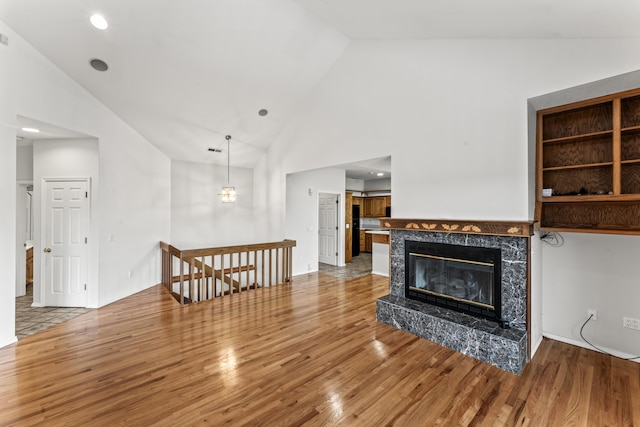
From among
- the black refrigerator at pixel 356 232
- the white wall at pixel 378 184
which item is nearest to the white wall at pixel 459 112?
the black refrigerator at pixel 356 232

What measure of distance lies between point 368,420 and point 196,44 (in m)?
4.56

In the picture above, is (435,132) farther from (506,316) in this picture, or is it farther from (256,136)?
(256,136)

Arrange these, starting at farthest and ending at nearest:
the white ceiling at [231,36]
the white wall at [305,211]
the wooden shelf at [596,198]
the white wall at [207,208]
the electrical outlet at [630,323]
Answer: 1. the white wall at [305,211]
2. the white wall at [207,208]
3. the electrical outlet at [630,323]
4. the wooden shelf at [596,198]
5. the white ceiling at [231,36]

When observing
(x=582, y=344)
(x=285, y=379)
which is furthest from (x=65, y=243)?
(x=582, y=344)

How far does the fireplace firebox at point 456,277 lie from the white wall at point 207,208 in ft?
15.8

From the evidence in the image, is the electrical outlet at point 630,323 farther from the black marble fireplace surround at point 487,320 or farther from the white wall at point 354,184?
the white wall at point 354,184

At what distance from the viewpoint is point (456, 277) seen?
3510 mm

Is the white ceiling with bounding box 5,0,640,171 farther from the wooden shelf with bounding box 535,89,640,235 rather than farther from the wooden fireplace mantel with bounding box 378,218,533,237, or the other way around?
the wooden fireplace mantel with bounding box 378,218,533,237

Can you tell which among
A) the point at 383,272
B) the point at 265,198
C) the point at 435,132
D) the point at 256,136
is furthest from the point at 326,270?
the point at 435,132

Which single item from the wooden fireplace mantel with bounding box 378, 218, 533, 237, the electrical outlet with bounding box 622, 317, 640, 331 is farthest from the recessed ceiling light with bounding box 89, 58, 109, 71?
the electrical outlet with bounding box 622, 317, 640, 331

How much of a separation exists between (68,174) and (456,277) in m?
6.00

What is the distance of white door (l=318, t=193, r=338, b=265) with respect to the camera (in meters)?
7.71

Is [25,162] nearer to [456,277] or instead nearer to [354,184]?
[456,277]

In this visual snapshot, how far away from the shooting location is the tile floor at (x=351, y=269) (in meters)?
6.73
